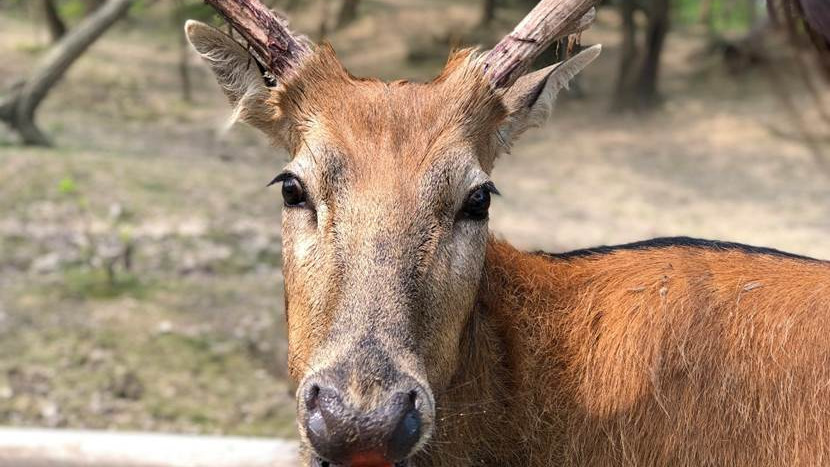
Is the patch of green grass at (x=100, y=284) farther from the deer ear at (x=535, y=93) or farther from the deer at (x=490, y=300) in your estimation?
the deer ear at (x=535, y=93)

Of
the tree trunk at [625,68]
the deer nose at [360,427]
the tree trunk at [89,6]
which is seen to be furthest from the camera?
the tree trunk at [625,68]

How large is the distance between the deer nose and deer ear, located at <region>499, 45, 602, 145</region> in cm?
140

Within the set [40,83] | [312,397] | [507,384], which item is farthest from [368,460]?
[40,83]

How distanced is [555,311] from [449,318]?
56cm

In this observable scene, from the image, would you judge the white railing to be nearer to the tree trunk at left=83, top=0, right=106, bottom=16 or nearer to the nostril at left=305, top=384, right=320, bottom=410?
the nostril at left=305, top=384, right=320, bottom=410

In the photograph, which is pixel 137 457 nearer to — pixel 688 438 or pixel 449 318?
pixel 449 318

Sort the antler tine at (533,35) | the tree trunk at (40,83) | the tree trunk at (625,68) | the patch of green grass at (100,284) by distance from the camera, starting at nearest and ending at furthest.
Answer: the antler tine at (533,35), the patch of green grass at (100,284), the tree trunk at (40,83), the tree trunk at (625,68)

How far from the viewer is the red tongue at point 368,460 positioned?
283cm

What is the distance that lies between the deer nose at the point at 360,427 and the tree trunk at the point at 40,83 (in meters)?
8.87

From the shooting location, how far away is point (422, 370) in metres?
3.06

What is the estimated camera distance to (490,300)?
377cm

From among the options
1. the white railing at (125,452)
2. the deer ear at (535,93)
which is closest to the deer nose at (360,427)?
the deer ear at (535,93)

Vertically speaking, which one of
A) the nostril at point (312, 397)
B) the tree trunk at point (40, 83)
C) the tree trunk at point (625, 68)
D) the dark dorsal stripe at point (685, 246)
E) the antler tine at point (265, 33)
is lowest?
the nostril at point (312, 397)

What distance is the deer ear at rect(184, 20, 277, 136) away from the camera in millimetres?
3846
